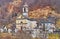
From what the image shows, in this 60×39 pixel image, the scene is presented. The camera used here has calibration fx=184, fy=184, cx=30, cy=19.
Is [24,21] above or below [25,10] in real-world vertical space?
below

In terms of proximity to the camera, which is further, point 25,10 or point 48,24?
point 25,10

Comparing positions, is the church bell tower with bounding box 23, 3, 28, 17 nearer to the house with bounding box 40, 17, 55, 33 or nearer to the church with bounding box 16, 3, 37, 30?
the church with bounding box 16, 3, 37, 30

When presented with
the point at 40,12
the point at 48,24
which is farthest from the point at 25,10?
the point at 48,24

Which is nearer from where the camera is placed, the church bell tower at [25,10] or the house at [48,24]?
the house at [48,24]

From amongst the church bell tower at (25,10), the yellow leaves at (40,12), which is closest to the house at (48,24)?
the yellow leaves at (40,12)

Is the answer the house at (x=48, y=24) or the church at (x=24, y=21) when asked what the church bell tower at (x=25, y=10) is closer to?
the church at (x=24, y=21)

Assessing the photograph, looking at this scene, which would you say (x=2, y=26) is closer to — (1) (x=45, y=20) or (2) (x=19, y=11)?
(2) (x=19, y=11)

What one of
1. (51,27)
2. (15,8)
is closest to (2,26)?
(15,8)

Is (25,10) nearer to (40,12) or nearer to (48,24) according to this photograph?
(40,12)

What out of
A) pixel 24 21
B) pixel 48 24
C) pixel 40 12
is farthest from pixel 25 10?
pixel 48 24
